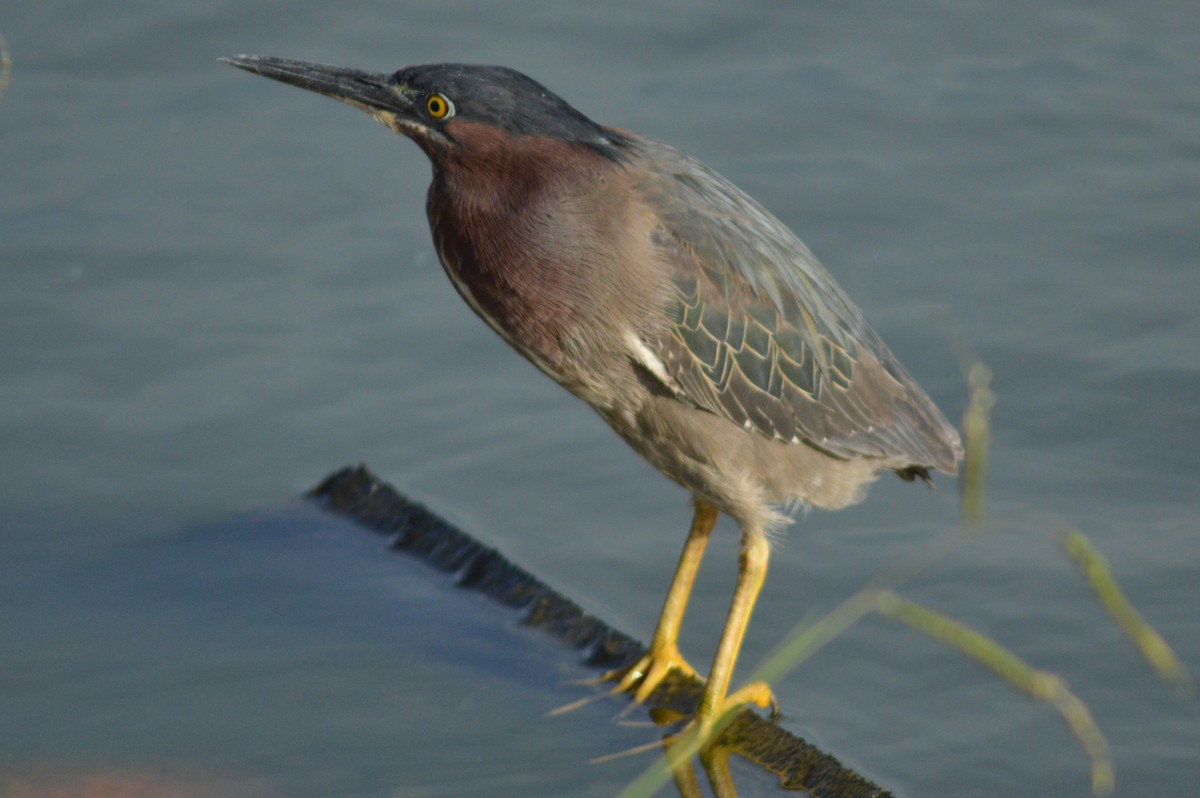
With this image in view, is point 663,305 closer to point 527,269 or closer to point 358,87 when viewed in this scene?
point 527,269

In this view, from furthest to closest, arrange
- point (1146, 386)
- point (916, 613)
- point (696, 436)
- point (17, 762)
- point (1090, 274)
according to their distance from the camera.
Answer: point (1090, 274), point (1146, 386), point (696, 436), point (17, 762), point (916, 613)

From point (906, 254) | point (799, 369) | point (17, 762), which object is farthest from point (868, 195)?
point (17, 762)

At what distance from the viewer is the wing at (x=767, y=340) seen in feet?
13.6

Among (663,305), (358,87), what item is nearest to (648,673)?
(663,305)

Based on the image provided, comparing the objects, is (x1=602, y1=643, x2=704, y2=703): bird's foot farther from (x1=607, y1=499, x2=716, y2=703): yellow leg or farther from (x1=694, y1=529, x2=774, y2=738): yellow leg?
(x1=694, y1=529, x2=774, y2=738): yellow leg

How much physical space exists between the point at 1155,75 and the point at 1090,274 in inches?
65.4

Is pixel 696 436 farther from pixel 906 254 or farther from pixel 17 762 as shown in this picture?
pixel 906 254

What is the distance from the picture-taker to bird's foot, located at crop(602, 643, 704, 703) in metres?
4.50

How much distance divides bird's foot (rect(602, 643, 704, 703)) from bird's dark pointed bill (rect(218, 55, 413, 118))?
1.74 m

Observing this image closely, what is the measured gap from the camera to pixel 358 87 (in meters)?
4.03

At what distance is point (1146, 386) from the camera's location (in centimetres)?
591

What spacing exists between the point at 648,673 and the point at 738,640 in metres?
0.31

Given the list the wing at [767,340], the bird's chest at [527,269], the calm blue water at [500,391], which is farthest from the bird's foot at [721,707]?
the bird's chest at [527,269]

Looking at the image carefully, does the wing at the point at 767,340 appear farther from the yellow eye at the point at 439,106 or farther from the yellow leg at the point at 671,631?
the yellow eye at the point at 439,106
